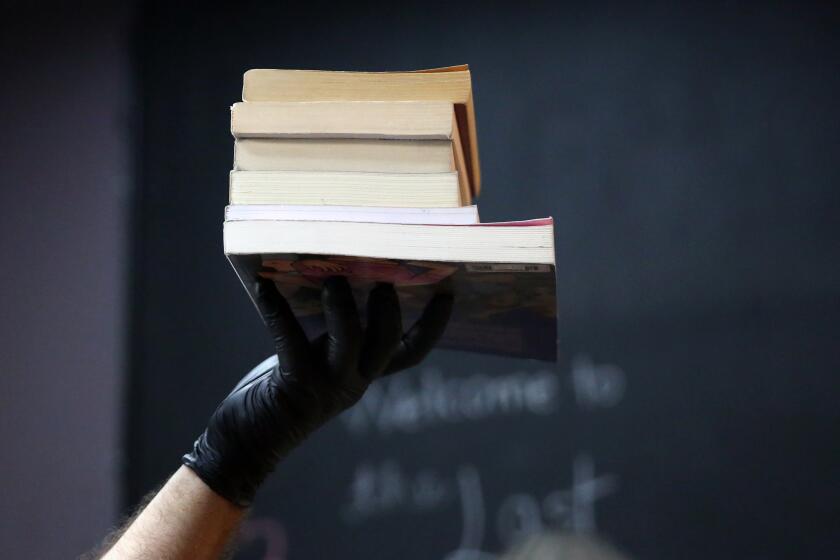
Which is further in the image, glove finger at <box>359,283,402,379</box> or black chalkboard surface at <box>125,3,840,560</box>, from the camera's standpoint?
black chalkboard surface at <box>125,3,840,560</box>

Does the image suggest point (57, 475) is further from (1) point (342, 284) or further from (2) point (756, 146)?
(2) point (756, 146)

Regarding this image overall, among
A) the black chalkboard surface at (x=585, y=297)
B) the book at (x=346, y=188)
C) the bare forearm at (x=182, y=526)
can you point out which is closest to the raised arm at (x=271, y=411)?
the bare forearm at (x=182, y=526)

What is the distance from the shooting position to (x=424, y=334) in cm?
90

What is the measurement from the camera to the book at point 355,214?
2.19ft

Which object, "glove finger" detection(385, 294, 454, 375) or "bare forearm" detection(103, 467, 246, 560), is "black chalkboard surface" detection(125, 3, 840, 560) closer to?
"glove finger" detection(385, 294, 454, 375)

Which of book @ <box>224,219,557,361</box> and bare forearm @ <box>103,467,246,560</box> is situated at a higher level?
book @ <box>224,219,557,361</box>

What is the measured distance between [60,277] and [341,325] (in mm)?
907

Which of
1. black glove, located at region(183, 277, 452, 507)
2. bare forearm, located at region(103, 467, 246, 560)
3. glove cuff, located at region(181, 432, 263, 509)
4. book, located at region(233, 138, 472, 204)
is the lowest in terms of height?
bare forearm, located at region(103, 467, 246, 560)

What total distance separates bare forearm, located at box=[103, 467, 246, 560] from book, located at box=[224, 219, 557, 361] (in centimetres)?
23

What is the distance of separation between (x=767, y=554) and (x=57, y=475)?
4.36 ft

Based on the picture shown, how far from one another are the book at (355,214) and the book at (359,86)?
11cm

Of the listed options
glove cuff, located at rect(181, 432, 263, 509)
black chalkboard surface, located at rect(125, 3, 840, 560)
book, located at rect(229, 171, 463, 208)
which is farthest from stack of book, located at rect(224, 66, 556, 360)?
black chalkboard surface, located at rect(125, 3, 840, 560)

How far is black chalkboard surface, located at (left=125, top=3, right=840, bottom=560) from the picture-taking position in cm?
150

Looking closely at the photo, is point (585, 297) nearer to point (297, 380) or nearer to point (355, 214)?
point (297, 380)
